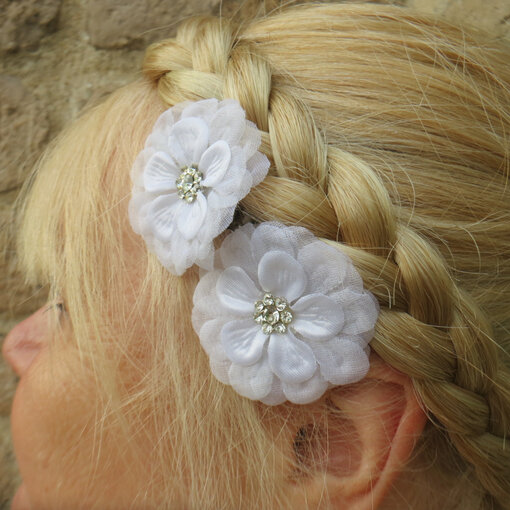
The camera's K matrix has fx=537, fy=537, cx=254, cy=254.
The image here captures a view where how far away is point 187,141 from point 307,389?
340mm

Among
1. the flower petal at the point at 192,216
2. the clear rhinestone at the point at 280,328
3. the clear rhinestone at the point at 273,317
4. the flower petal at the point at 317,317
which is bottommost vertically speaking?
the clear rhinestone at the point at 280,328

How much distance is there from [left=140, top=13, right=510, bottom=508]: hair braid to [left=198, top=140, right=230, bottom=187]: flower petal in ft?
0.16

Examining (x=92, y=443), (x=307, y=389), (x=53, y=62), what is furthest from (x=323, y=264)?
(x=53, y=62)

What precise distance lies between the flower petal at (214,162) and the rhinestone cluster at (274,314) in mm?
154

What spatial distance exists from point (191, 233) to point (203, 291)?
0.08 m

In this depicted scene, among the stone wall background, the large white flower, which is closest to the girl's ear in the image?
the large white flower

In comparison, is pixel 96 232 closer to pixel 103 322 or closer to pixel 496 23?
pixel 103 322

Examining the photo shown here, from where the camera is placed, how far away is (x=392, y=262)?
25.3 inches

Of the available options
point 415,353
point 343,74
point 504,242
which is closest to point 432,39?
point 343,74

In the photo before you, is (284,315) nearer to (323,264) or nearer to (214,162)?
(323,264)

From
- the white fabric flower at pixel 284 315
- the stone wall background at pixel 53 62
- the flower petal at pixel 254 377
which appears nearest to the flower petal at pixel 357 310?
the white fabric flower at pixel 284 315

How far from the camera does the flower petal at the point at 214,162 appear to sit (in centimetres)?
63

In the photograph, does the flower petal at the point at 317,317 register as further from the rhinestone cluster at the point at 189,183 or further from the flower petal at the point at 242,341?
the rhinestone cluster at the point at 189,183

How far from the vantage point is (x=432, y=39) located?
76cm
